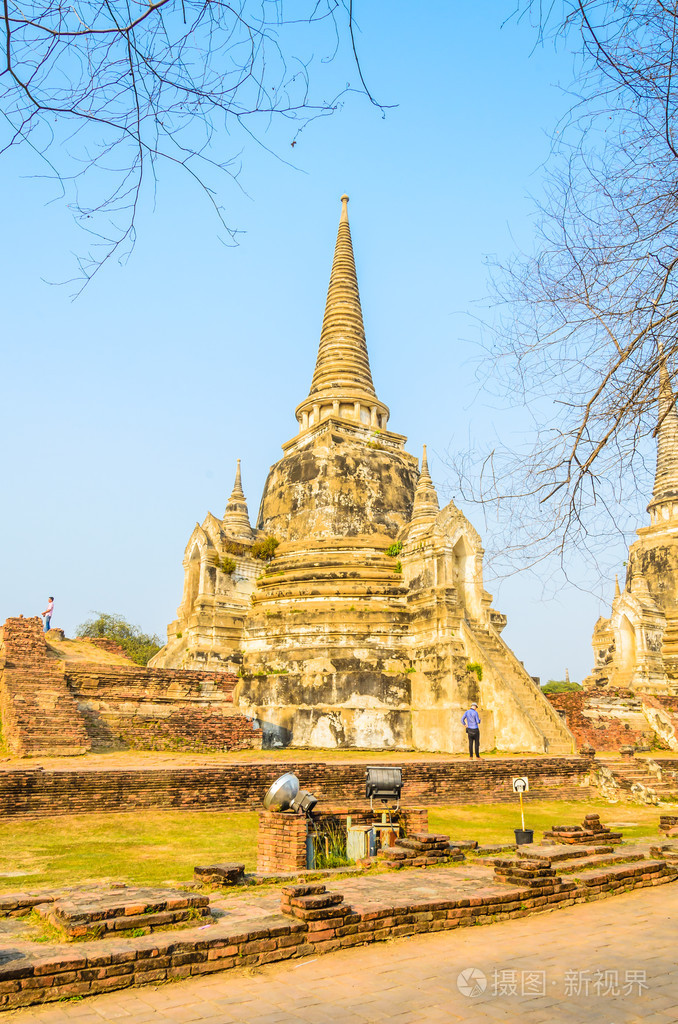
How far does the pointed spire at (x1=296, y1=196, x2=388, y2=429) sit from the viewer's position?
26.6 metres

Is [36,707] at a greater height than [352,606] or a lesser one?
lesser

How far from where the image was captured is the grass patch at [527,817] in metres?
11.2

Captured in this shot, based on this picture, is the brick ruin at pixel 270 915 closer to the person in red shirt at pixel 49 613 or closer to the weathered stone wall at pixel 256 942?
the weathered stone wall at pixel 256 942

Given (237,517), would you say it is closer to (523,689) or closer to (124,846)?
(523,689)

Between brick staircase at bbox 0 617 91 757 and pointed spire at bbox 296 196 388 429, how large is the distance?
43.0 ft

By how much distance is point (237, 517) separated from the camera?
24688 mm

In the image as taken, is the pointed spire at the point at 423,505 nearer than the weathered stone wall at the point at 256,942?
No

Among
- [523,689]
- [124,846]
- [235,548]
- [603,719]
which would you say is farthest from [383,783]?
[603,719]

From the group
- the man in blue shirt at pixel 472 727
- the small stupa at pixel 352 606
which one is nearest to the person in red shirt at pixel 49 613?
the small stupa at pixel 352 606

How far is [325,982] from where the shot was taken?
14.9 ft

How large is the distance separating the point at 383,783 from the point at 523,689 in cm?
1116

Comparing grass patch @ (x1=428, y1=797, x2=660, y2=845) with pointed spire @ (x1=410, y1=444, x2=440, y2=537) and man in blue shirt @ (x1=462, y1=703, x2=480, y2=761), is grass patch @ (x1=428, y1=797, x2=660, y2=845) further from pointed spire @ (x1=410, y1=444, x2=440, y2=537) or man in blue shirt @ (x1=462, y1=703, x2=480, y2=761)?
pointed spire @ (x1=410, y1=444, x2=440, y2=537)

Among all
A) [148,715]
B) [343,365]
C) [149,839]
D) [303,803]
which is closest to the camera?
[303,803]

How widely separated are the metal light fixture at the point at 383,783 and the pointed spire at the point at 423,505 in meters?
12.8
